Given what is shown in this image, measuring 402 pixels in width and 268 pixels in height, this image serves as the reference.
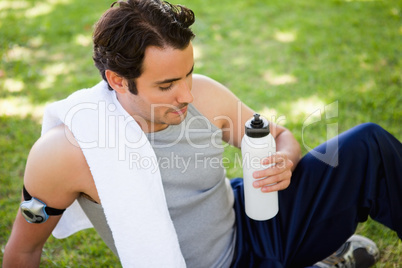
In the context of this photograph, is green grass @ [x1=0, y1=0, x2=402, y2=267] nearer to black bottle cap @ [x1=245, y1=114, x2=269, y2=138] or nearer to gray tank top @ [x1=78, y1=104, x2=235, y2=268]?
gray tank top @ [x1=78, y1=104, x2=235, y2=268]

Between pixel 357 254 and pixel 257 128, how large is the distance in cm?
87

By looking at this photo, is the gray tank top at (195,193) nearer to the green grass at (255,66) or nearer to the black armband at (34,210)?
the black armband at (34,210)

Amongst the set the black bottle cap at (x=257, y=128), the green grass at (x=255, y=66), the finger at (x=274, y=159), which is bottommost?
the green grass at (x=255, y=66)

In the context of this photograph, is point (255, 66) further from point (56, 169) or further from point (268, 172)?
point (56, 169)

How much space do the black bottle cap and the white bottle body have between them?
0.02 m

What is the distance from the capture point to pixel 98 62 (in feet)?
5.09

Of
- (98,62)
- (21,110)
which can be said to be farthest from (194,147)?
(21,110)

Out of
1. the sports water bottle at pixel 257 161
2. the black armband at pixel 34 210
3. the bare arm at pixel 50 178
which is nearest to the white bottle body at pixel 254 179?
the sports water bottle at pixel 257 161

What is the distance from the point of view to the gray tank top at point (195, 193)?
5.07 feet

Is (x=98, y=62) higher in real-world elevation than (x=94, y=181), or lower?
higher

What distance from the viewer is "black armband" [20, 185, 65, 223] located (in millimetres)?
1391

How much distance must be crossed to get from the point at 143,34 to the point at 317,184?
864 mm

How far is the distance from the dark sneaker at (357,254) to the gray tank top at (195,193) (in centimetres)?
49

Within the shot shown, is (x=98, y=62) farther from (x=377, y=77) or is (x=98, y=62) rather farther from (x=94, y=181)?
(x=377, y=77)
